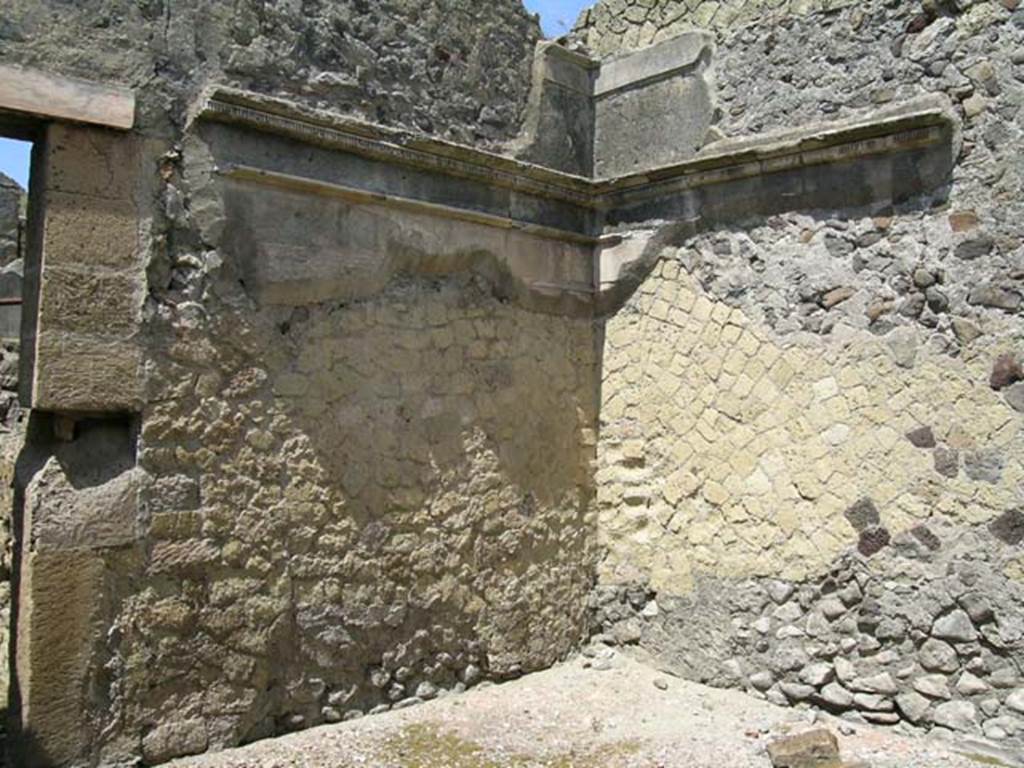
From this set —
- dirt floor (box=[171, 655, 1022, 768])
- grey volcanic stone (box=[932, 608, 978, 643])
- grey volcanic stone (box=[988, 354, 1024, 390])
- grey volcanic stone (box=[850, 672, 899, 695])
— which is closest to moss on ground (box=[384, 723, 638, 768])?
dirt floor (box=[171, 655, 1022, 768])

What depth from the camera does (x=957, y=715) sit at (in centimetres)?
417

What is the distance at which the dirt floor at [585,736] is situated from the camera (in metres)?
4.00

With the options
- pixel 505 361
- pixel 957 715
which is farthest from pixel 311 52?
pixel 957 715

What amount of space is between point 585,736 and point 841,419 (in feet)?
6.07

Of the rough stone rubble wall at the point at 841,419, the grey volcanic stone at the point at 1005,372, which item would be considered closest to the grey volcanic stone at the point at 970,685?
the rough stone rubble wall at the point at 841,419

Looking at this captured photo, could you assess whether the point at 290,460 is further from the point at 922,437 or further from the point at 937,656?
the point at 937,656

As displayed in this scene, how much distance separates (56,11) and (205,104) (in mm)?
606

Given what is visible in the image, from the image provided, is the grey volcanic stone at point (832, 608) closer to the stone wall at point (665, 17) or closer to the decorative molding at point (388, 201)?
the decorative molding at point (388, 201)

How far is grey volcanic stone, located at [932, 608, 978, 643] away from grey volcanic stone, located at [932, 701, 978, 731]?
265 millimetres

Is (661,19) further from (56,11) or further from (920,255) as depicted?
(56,11)

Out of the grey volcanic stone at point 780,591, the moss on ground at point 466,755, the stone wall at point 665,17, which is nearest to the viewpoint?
the moss on ground at point 466,755

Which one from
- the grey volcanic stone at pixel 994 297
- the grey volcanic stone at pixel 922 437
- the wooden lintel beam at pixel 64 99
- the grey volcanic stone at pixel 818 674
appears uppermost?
the wooden lintel beam at pixel 64 99

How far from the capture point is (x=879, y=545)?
176 inches

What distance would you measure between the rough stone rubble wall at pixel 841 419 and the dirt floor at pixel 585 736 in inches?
6.3
